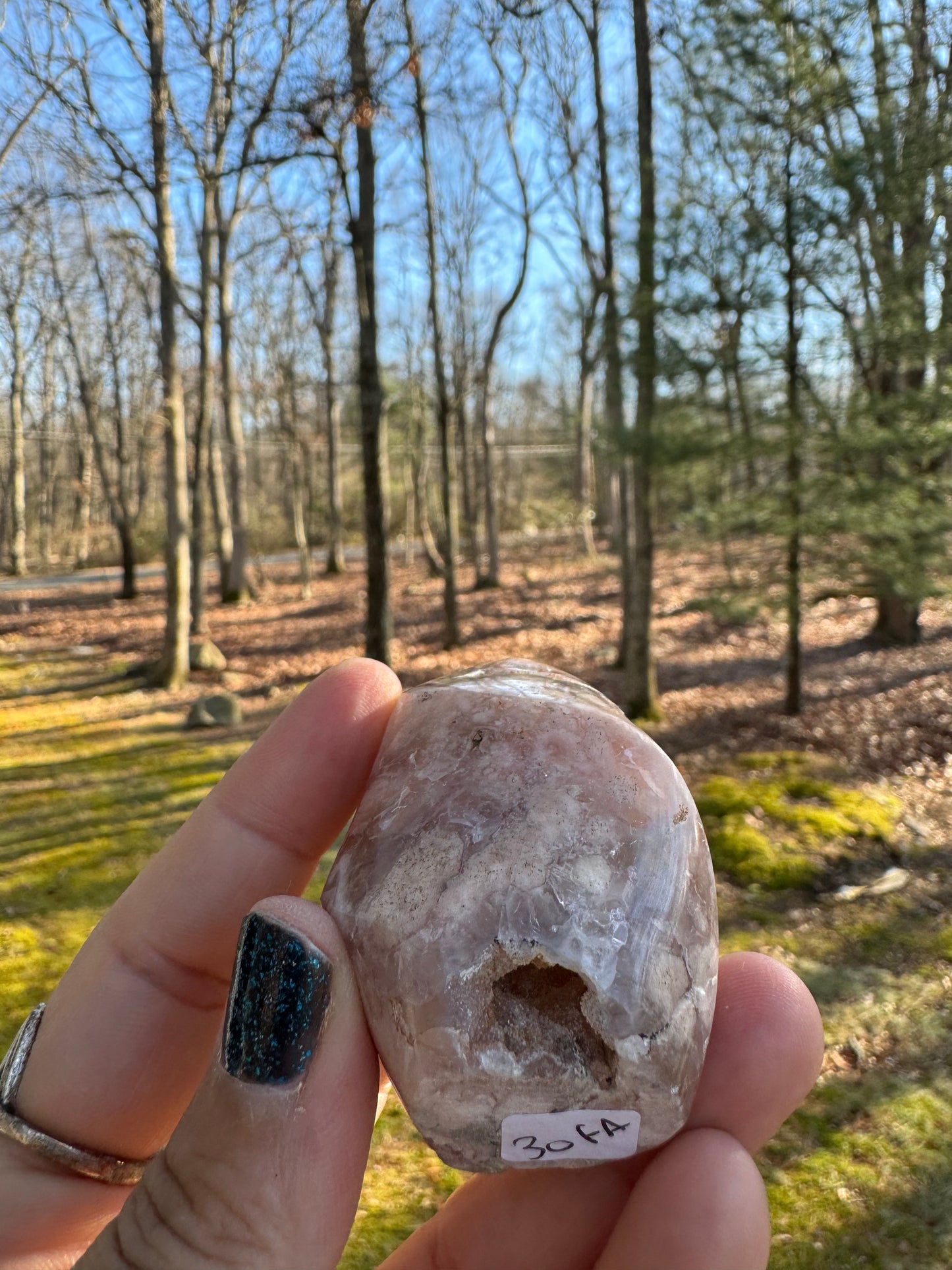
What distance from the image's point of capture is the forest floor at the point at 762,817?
10.3 feet

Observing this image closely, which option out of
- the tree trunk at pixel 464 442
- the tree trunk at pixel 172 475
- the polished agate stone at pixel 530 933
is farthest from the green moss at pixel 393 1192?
the tree trunk at pixel 464 442

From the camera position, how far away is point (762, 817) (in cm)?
587

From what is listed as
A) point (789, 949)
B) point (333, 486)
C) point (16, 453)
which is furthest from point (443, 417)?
point (16, 453)

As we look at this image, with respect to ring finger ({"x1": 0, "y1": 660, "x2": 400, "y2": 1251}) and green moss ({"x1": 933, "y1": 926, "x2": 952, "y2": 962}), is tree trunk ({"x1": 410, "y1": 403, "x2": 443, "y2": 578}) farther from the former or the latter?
ring finger ({"x1": 0, "y1": 660, "x2": 400, "y2": 1251})

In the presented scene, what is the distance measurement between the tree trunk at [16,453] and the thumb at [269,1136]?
89.7 feet

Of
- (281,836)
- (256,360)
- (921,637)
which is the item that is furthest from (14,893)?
(256,360)

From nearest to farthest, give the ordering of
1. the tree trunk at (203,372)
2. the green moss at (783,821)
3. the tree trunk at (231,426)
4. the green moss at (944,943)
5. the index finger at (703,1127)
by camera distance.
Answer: the index finger at (703,1127) < the green moss at (944,943) < the green moss at (783,821) < the tree trunk at (203,372) < the tree trunk at (231,426)

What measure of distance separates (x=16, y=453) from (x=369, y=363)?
21466mm

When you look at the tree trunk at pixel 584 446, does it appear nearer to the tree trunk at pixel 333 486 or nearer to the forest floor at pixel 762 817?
the tree trunk at pixel 333 486

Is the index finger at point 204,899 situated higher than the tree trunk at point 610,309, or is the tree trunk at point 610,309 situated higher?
the tree trunk at point 610,309

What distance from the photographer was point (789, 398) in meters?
7.74

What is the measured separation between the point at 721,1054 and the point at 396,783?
0.86 m

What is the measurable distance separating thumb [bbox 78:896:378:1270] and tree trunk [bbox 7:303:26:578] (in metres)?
27.3

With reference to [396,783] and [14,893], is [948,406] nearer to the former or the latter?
[396,783]
